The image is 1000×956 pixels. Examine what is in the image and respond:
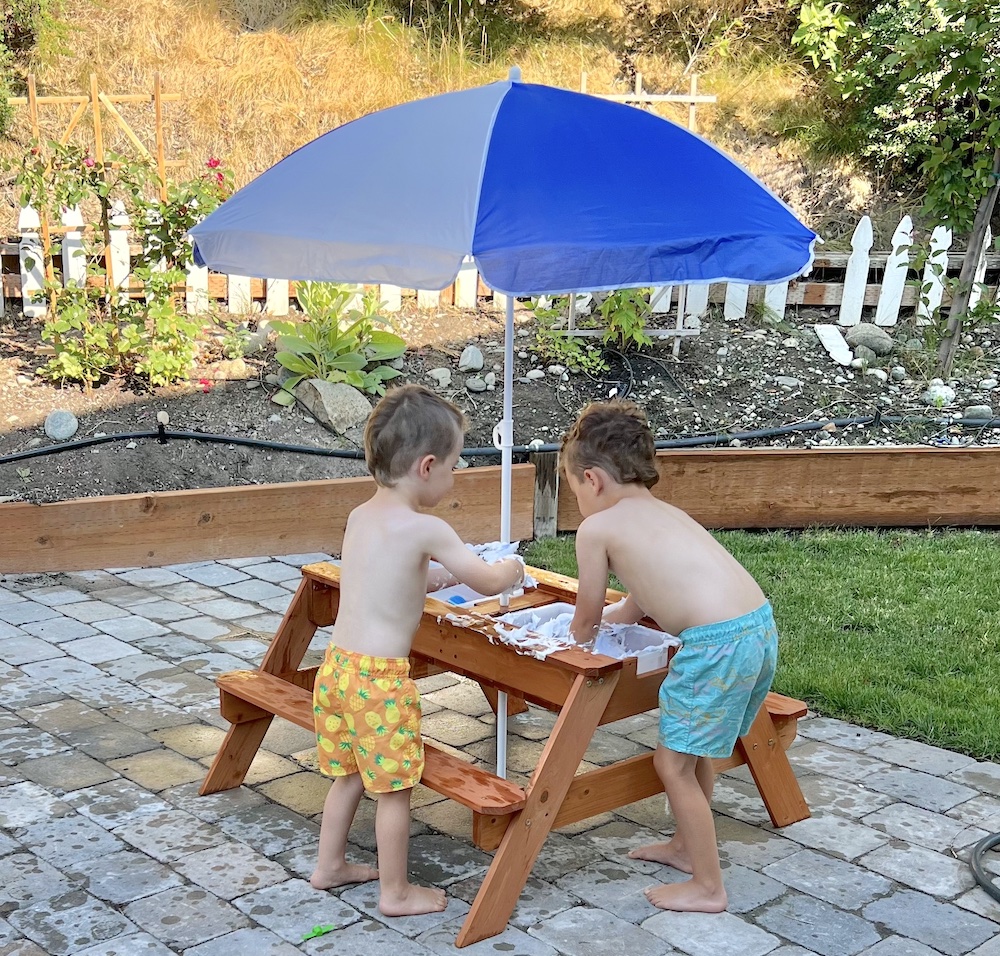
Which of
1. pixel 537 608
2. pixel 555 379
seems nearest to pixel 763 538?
pixel 555 379

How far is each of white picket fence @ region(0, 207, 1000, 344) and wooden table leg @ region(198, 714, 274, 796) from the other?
12.7ft

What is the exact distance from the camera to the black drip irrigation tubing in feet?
19.1

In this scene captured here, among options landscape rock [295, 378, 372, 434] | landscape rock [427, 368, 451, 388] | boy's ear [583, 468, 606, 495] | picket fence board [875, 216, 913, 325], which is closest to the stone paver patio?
boy's ear [583, 468, 606, 495]

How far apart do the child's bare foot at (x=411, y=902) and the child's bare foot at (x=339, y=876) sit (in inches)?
4.4

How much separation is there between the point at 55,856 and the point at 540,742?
4.96 feet

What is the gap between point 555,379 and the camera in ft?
23.2

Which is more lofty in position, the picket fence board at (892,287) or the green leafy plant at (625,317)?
the picket fence board at (892,287)

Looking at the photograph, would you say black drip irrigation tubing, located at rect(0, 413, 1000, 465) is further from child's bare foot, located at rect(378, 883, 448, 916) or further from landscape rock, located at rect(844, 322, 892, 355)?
child's bare foot, located at rect(378, 883, 448, 916)

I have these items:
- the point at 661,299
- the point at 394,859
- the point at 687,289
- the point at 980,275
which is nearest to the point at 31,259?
the point at 661,299

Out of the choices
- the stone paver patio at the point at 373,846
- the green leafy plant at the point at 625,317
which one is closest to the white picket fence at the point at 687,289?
the green leafy plant at the point at 625,317

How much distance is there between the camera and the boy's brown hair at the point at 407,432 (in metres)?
2.77

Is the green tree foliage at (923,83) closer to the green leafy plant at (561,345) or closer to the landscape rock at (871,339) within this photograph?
the landscape rock at (871,339)

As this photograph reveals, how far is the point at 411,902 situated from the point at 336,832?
0.80ft

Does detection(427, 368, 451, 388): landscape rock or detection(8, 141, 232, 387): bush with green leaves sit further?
detection(427, 368, 451, 388): landscape rock
